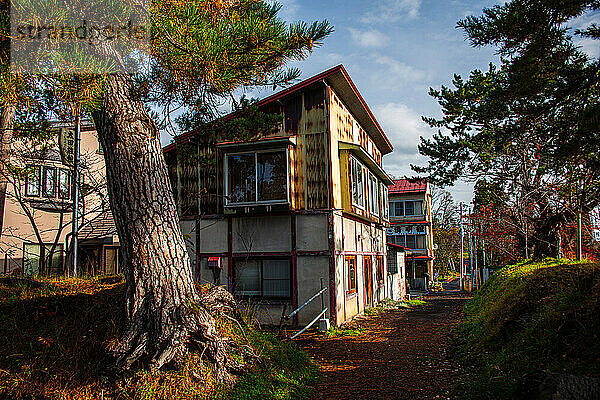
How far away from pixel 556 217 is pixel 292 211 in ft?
32.3

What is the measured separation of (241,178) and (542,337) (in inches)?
427

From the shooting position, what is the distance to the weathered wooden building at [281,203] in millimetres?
14500

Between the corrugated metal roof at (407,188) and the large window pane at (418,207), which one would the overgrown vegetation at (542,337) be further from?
the large window pane at (418,207)

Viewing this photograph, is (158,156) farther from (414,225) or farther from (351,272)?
(414,225)

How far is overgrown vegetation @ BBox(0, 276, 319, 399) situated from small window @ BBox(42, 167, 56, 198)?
13.2 metres

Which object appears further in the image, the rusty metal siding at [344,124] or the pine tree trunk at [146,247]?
the rusty metal siding at [344,124]

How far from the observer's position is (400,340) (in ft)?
40.1

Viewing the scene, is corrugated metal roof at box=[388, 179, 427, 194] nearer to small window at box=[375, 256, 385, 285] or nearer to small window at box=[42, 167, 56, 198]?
small window at box=[375, 256, 385, 285]

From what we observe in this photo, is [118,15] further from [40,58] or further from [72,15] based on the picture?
[40,58]

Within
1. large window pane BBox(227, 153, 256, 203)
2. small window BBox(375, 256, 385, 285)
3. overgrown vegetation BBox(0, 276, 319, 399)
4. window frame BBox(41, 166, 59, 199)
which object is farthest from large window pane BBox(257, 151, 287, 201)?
window frame BBox(41, 166, 59, 199)

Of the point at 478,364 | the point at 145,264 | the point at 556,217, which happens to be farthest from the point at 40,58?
the point at 556,217

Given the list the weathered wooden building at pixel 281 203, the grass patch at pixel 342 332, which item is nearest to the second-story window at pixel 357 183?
the weathered wooden building at pixel 281 203

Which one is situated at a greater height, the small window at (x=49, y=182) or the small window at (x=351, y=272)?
the small window at (x=49, y=182)

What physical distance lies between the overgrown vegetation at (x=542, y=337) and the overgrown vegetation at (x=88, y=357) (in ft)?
9.41
